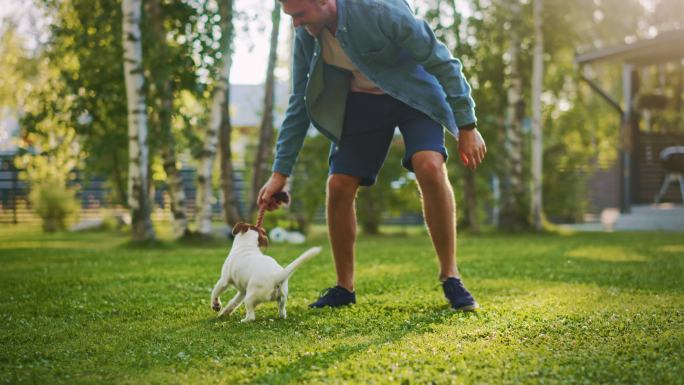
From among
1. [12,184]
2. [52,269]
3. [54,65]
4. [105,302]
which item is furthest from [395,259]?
[12,184]

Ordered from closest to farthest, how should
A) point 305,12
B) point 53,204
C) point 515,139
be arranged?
point 305,12 < point 515,139 < point 53,204

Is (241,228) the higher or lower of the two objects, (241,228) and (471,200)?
the higher

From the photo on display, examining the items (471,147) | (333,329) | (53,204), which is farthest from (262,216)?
(53,204)

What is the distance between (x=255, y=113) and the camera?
15.1 metres

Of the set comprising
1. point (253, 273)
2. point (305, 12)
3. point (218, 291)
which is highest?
point (305, 12)

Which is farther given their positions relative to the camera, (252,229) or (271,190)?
(271,190)

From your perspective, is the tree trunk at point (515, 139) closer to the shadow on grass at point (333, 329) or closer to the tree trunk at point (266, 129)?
the tree trunk at point (266, 129)

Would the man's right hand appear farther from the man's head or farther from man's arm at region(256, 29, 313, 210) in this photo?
the man's head

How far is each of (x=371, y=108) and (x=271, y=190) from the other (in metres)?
0.65

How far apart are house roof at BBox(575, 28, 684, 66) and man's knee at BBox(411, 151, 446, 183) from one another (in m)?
10.8

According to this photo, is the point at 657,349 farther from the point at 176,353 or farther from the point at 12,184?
the point at 12,184

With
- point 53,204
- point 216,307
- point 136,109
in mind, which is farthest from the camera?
point 53,204

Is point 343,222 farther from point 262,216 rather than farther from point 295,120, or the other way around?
point 295,120

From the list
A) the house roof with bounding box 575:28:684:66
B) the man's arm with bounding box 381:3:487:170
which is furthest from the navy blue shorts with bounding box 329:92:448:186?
the house roof with bounding box 575:28:684:66
